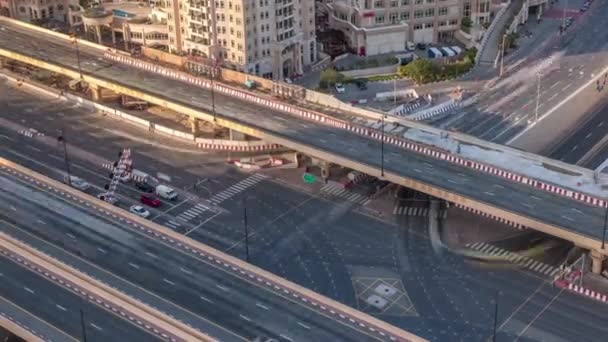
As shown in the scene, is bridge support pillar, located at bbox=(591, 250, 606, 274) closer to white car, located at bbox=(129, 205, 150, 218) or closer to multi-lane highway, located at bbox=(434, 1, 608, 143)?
multi-lane highway, located at bbox=(434, 1, 608, 143)

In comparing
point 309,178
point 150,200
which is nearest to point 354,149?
point 309,178

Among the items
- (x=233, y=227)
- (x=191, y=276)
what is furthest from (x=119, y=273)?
(x=233, y=227)

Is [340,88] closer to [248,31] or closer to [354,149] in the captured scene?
[248,31]

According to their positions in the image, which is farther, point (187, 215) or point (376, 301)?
point (187, 215)

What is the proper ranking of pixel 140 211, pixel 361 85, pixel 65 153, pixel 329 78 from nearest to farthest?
1. pixel 140 211
2. pixel 65 153
3. pixel 329 78
4. pixel 361 85

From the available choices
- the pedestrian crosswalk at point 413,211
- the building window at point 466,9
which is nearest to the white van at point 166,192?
the pedestrian crosswalk at point 413,211

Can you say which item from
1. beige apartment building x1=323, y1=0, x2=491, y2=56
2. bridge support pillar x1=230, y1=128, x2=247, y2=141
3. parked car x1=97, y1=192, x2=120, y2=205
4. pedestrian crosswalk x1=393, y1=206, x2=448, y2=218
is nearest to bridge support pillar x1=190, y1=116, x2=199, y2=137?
bridge support pillar x1=230, y1=128, x2=247, y2=141

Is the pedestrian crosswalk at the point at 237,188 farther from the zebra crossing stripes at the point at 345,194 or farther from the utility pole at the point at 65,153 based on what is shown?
the utility pole at the point at 65,153
